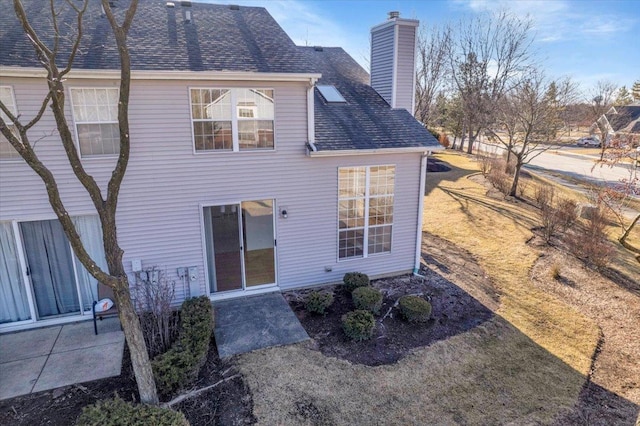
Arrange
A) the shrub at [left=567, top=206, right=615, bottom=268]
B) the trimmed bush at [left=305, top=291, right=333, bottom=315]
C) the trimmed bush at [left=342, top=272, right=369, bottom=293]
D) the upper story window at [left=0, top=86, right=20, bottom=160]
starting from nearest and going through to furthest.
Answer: the upper story window at [left=0, top=86, right=20, bottom=160]
the trimmed bush at [left=305, top=291, right=333, bottom=315]
the trimmed bush at [left=342, top=272, right=369, bottom=293]
the shrub at [left=567, top=206, right=615, bottom=268]

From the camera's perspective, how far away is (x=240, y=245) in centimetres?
870

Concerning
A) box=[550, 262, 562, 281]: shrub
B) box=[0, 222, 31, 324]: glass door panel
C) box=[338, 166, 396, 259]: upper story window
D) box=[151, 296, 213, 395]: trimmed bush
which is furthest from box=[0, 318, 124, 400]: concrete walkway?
box=[550, 262, 562, 281]: shrub

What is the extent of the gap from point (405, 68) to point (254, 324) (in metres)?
8.27

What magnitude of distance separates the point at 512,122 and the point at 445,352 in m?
17.1

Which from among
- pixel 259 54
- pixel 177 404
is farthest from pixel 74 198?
pixel 259 54

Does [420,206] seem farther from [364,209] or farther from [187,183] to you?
[187,183]

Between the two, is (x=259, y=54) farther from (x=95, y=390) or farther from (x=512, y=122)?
(x=512, y=122)

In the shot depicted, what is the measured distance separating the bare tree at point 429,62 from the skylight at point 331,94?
17328 mm

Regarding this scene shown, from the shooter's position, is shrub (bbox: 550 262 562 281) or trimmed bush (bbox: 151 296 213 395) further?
shrub (bbox: 550 262 562 281)

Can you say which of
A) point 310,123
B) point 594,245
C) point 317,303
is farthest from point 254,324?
point 594,245

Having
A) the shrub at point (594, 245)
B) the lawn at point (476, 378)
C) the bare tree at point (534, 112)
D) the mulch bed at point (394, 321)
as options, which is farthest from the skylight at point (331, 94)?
the bare tree at point (534, 112)

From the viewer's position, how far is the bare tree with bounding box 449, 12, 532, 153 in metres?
25.4

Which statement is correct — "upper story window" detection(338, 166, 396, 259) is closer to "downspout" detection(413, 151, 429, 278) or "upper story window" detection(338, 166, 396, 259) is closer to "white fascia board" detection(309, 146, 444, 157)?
"white fascia board" detection(309, 146, 444, 157)

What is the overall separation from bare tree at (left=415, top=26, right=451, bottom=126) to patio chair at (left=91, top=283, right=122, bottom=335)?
24.1 m
